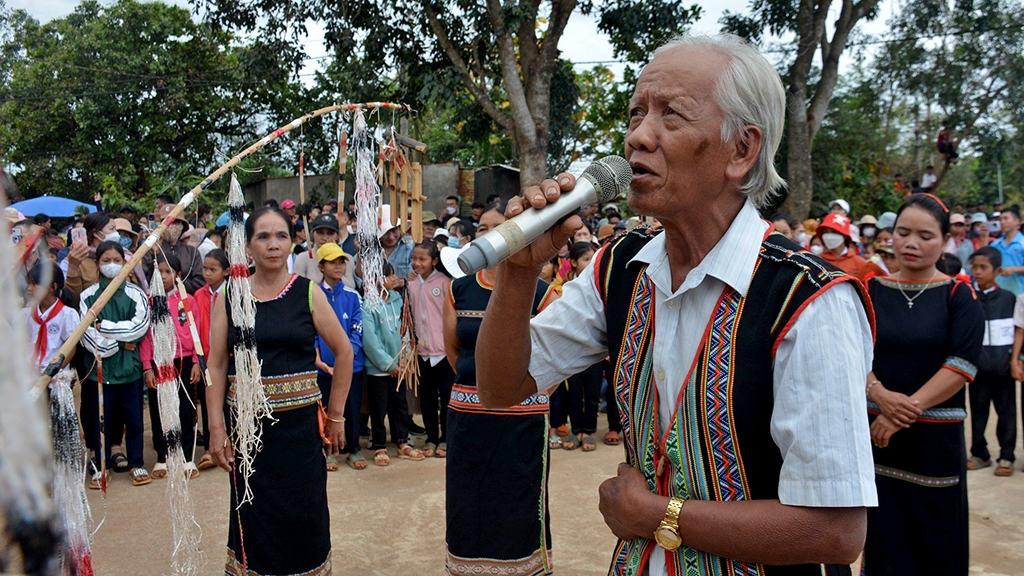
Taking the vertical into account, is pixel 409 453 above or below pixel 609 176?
below

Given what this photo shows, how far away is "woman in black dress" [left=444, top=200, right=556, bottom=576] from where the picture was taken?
400 cm

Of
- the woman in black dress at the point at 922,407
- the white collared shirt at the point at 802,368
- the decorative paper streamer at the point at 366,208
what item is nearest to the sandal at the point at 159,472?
the decorative paper streamer at the point at 366,208

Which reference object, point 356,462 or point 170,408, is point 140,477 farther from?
point 170,408

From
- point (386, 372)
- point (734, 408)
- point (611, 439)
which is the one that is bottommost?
point (611, 439)

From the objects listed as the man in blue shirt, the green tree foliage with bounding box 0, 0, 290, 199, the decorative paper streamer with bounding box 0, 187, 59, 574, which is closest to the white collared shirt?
the decorative paper streamer with bounding box 0, 187, 59, 574

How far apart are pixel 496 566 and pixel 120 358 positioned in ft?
14.1

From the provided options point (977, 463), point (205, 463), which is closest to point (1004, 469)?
point (977, 463)

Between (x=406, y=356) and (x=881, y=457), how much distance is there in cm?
450

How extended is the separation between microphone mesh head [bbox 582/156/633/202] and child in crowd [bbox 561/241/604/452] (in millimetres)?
5878

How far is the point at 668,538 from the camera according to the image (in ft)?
5.17

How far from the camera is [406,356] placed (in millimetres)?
7316

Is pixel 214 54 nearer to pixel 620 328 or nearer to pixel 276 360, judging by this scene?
pixel 276 360

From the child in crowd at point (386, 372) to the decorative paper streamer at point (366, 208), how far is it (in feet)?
2.75

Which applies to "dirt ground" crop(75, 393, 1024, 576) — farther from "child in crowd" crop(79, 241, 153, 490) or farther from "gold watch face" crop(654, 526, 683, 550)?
"gold watch face" crop(654, 526, 683, 550)
